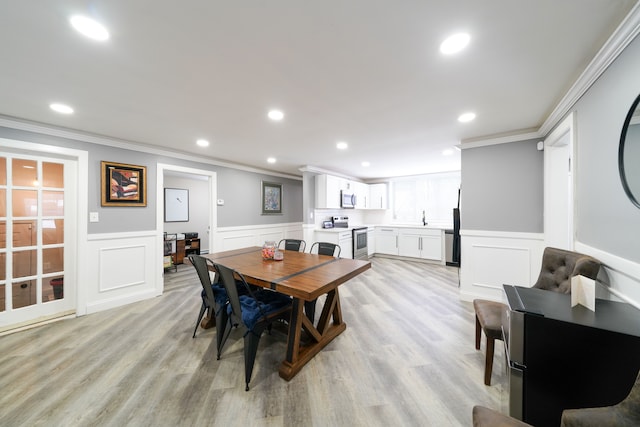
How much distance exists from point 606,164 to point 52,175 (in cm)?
525

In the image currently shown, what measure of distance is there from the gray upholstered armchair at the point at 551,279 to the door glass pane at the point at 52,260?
4.58 m

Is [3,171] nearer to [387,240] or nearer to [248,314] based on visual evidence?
[248,314]

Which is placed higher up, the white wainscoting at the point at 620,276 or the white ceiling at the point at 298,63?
the white ceiling at the point at 298,63

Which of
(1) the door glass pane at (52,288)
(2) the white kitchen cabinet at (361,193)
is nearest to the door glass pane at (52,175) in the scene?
(1) the door glass pane at (52,288)

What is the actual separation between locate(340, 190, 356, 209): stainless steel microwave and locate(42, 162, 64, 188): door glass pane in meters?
4.55

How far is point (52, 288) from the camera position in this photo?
2.76m

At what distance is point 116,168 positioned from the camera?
309cm

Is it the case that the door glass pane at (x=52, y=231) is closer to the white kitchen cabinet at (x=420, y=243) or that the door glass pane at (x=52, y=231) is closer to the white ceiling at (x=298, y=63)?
the white ceiling at (x=298, y=63)

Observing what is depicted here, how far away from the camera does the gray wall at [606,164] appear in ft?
3.98

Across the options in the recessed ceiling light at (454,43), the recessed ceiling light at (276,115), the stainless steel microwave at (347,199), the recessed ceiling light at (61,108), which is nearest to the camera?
the recessed ceiling light at (454,43)

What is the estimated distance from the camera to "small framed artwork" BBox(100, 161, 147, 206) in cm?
300

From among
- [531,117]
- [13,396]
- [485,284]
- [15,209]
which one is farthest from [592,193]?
[15,209]

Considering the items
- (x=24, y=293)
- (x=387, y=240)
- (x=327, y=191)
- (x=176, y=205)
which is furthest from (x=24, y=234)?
(x=387, y=240)

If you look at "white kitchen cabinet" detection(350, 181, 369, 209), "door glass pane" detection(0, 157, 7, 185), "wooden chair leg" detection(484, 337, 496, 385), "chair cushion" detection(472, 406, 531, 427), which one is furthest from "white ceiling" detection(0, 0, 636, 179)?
→ "white kitchen cabinet" detection(350, 181, 369, 209)
